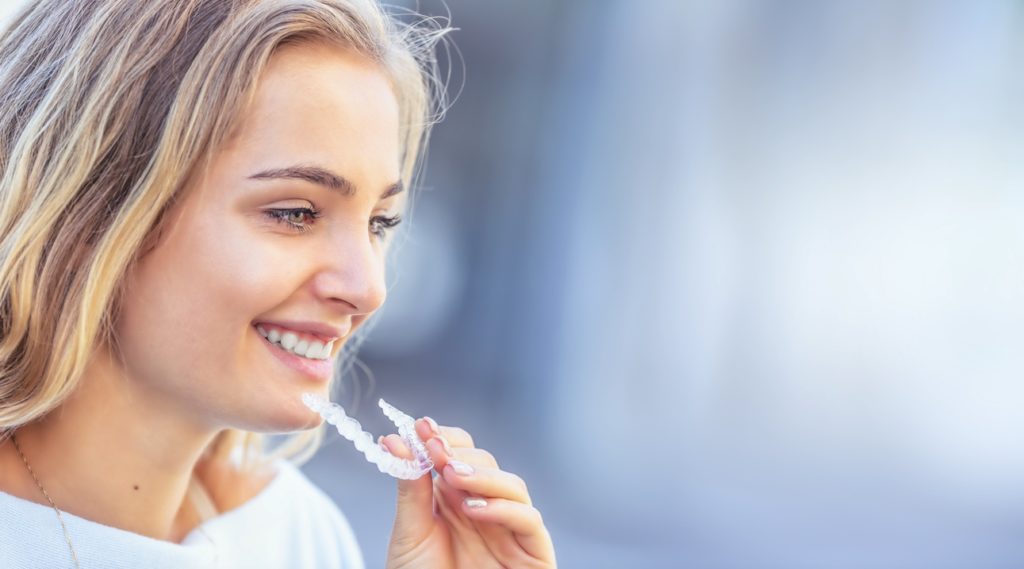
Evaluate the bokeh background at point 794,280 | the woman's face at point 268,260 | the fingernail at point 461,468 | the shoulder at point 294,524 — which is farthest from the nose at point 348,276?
the bokeh background at point 794,280

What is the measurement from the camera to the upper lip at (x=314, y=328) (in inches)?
49.4

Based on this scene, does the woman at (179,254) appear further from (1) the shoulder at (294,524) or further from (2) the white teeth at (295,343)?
(1) the shoulder at (294,524)

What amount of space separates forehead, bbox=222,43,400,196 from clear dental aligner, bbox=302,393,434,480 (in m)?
0.32

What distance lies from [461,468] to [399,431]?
106 millimetres

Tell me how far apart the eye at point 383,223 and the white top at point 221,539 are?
22.9 inches

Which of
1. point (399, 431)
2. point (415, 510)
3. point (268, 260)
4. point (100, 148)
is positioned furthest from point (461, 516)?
point (100, 148)

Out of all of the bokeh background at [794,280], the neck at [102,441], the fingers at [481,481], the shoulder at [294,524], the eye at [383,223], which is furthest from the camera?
the bokeh background at [794,280]

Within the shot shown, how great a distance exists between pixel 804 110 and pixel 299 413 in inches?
148

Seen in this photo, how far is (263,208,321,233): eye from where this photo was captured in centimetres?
124

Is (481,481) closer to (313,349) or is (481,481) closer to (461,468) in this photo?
(461,468)

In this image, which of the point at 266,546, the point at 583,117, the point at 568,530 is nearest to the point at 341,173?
the point at 266,546

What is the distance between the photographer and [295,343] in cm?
127

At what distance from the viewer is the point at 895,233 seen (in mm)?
4309

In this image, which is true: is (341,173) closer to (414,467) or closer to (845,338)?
(414,467)
